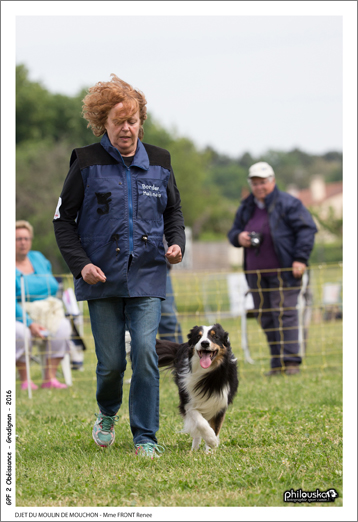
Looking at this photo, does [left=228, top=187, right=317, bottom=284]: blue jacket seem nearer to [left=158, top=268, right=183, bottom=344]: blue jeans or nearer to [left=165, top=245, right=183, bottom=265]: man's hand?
[left=158, top=268, right=183, bottom=344]: blue jeans

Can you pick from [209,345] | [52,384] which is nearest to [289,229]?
[52,384]

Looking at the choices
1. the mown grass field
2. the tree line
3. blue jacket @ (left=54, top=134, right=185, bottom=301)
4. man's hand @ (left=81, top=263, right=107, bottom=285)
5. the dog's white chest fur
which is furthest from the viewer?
the tree line

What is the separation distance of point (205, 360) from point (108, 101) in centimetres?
164

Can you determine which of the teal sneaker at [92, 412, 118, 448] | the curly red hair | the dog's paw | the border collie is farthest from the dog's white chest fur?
the curly red hair

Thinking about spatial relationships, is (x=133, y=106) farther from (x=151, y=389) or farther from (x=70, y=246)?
(x=151, y=389)

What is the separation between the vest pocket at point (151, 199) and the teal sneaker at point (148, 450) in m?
1.29

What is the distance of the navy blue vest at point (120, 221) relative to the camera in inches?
140

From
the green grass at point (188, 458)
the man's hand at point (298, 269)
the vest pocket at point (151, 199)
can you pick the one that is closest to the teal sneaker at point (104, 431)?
the green grass at point (188, 458)

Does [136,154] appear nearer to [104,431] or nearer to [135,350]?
[135,350]

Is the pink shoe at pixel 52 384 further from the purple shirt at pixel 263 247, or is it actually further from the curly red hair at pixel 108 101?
the curly red hair at pixel 108 101

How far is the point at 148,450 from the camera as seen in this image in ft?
11.9

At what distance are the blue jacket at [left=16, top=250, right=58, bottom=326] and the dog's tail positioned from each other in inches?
121

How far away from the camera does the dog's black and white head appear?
389 cm

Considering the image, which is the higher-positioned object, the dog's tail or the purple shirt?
the purple shirt
